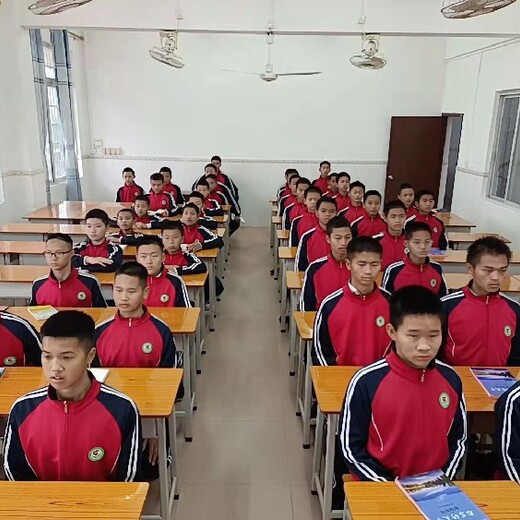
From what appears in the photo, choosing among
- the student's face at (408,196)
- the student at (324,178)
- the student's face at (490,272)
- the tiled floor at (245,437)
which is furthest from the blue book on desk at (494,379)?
the student at (324,178)

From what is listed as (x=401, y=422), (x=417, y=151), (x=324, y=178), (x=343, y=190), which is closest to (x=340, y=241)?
(x=401, y=422)

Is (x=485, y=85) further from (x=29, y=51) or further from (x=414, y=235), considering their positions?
(x=29, y=51)

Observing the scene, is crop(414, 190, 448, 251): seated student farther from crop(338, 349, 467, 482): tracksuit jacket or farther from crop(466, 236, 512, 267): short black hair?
crop(338, 349, 467, 482): tracksuit jacket

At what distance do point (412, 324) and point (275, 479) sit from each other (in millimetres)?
1416

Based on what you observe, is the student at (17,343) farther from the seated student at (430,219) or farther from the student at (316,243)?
the seated student at (430,219)

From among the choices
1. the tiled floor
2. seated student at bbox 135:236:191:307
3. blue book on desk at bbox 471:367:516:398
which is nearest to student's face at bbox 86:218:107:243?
seated student at bbox 135:236:191:307

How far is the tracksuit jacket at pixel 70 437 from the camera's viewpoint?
175cm

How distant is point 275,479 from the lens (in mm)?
2727

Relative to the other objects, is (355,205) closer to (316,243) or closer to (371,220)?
(371,220)

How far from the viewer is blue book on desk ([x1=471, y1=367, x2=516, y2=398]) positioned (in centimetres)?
219

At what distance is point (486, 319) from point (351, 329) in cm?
65

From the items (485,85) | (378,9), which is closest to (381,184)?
(485,85)

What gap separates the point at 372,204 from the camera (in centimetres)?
557

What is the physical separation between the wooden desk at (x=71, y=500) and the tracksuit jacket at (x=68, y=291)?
Result: 1861 millimetres
